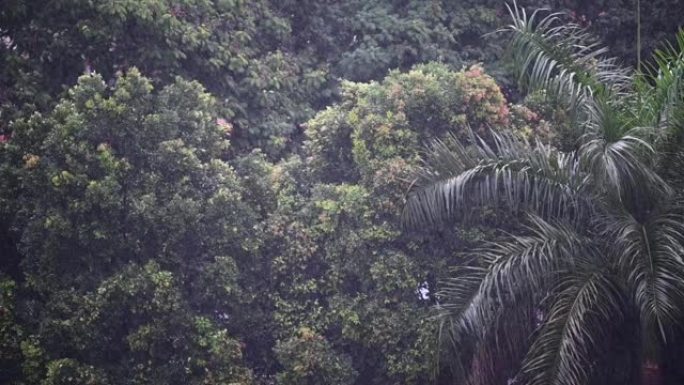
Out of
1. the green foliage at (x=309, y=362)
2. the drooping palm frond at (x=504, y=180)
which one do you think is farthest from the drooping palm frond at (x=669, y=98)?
the green foliage at (x=309, y=362)

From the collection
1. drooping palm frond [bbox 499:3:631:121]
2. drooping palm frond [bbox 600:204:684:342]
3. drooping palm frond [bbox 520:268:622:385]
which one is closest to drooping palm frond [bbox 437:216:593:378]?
drooping palm frond [bbox 520:268:622:385]

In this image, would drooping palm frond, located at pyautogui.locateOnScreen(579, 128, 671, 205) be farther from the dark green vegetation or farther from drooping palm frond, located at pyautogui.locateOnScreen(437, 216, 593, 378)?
drooping palm frond, located at pyautogui.locateOnScreen(437, 216, 593, 378)

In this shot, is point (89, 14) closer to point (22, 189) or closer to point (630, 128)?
point (22, 189)

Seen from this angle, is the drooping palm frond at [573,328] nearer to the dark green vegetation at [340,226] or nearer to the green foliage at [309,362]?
the dark green vegetation at [340,226]

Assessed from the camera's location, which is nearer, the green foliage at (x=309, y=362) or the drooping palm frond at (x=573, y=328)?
the drooping palm frond at (x=573, y=328)

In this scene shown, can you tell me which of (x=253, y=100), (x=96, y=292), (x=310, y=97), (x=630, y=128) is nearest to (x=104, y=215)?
(x=96, y=292)

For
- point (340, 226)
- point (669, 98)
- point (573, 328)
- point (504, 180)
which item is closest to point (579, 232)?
point (504, 180)
